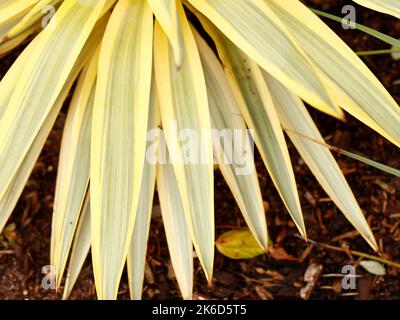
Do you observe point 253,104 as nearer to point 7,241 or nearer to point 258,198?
point 258,198

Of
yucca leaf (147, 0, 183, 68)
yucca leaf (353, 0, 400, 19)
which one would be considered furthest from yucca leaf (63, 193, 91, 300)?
yucca leaf (353, 0, 400, 19)

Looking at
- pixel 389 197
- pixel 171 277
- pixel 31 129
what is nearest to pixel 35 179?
pixel 171 277

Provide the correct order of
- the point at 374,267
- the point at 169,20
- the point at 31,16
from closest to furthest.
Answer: the point at 169,20
the point at 31,16
the point at 374,267

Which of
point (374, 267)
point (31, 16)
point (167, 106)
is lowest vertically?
point (374, 267)

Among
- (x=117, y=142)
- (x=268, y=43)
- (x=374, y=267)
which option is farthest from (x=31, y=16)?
(x=374, y=267)

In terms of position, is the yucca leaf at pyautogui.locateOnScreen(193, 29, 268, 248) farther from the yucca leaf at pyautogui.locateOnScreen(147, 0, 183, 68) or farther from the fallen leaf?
the fallen leaf

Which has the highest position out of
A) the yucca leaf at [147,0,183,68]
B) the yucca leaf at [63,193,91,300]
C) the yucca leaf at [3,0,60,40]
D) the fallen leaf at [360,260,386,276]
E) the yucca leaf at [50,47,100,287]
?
the yucca leaf at [3,0,60,40]

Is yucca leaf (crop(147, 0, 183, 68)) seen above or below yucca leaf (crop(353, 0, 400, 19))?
below

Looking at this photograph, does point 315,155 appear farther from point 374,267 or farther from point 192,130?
point 374,267
